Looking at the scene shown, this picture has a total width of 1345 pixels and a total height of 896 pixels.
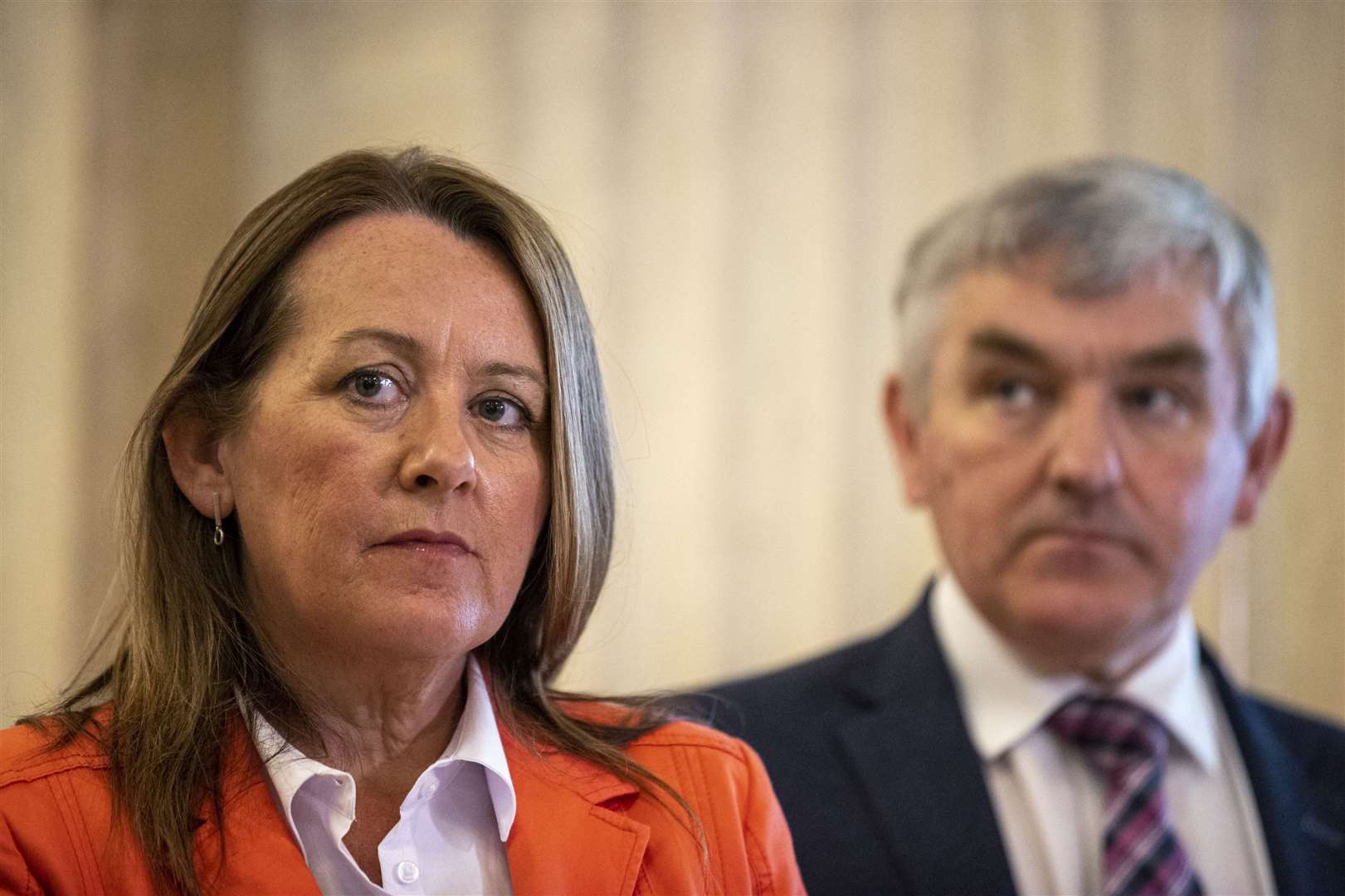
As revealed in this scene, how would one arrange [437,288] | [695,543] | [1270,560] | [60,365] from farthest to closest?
[695,543] → [1270,560] → [60,365] → [437,288]

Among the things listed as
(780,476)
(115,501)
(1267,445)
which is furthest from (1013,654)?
(115,501)

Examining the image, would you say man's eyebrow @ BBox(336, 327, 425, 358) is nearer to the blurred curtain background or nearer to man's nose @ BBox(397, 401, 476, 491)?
man's nose @ BBox(397, 401, 476, 491)

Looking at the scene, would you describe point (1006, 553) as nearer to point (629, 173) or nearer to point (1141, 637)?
point (1141, 637)

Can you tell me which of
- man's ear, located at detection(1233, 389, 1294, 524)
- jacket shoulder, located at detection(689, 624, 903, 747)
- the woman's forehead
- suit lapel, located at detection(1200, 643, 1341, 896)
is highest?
the woman's forehead

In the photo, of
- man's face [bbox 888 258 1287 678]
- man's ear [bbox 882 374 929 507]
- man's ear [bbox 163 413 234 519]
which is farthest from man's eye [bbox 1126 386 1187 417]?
man's ear [bbox 163 413 234 519]

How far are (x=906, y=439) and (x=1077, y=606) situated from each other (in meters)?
0.44

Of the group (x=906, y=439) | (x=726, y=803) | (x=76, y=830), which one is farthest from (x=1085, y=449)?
(x=76, y=830)

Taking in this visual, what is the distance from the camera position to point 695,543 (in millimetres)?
3160

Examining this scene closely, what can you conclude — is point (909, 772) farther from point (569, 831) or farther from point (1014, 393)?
point (569, 831)

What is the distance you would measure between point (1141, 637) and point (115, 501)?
1518mm

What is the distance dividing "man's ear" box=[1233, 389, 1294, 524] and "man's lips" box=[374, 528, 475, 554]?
1.51 m

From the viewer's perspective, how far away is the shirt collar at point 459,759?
49.5 inches

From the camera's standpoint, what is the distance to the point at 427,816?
4.35ft

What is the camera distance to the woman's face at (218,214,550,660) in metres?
1.23
